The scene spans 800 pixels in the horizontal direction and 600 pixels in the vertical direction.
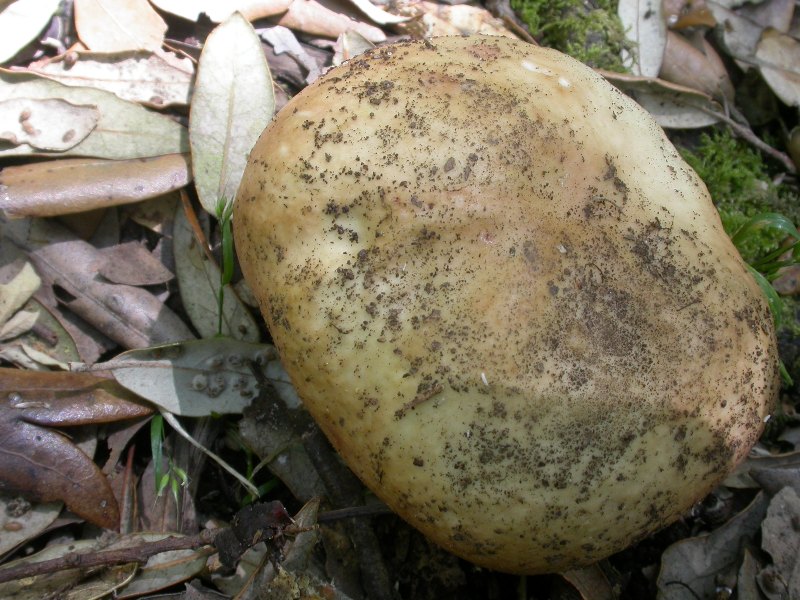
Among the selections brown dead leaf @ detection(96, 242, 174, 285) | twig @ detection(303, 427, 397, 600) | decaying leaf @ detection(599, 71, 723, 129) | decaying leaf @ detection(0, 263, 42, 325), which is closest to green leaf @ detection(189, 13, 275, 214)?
brown dead leaf @ detection(96, 242, 174, 285)

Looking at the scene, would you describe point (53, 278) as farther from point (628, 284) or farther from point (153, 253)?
point (628, 284)

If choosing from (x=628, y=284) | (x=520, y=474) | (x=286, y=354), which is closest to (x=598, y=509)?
(x=520, y=474)

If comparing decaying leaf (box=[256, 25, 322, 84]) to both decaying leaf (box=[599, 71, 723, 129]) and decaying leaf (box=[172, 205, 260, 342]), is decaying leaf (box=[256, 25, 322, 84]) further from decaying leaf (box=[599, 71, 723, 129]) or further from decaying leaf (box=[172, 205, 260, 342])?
decaying leaf (box=[599, 71, 723, 129])

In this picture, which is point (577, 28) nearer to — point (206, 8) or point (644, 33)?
point (644, 33)

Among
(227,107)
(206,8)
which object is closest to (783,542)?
(227,107)

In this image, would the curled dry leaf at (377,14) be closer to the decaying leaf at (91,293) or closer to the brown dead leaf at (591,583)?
the decaying leaf at (91,293)

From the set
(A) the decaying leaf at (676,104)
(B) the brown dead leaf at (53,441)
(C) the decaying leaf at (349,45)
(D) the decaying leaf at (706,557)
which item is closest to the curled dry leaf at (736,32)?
(A) the decaying leaf at (676,104)
